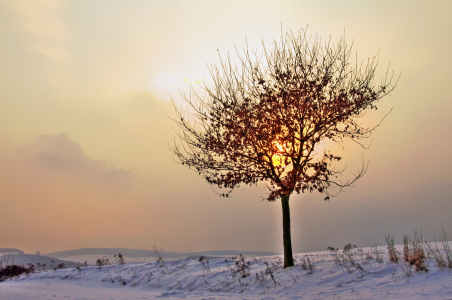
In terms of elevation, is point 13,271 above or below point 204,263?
below

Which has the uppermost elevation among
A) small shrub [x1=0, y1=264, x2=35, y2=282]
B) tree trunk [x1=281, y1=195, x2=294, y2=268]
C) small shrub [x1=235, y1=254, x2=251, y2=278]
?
tree trunk [x1=281, y1=195, x2=294, y2=268]

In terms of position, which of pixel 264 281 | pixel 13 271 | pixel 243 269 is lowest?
pixel 13 271

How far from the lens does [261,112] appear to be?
14.8 m

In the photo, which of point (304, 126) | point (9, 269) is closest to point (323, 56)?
point (304, 126)

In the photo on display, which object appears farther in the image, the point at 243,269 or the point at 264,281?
the point at 243,269

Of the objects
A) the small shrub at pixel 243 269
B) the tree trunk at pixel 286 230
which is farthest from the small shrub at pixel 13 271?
the tree trunk at pixel 286 230

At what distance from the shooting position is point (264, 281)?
12.6 metres

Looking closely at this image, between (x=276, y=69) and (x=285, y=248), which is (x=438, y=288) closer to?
(x=285, y=248)

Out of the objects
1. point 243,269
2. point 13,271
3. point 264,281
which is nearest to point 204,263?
point 243,269

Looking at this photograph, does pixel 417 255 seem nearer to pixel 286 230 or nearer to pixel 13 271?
pixel 286 230

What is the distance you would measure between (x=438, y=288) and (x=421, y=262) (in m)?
1.89

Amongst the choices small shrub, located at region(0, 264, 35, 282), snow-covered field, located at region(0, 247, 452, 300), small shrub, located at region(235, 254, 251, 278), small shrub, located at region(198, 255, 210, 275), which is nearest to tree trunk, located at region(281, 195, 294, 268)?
snow-covered field, located at region(0, 247, 452, 300)

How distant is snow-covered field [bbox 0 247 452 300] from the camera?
968 cm

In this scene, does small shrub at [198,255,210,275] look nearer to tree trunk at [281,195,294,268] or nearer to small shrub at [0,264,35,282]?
tree trunk at [281,195,294,268]
